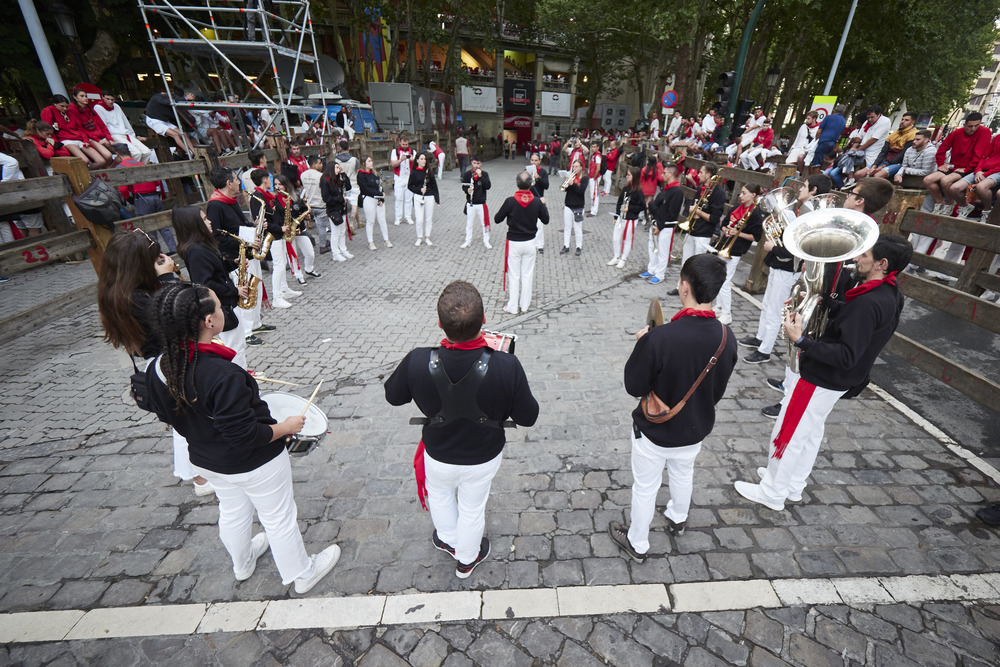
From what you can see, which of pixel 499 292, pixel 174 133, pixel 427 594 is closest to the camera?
pixel 427 594

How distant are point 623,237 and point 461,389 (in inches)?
340

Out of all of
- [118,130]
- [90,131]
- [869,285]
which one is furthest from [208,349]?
[118,130]

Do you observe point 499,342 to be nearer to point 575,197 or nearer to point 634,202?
point 634,202

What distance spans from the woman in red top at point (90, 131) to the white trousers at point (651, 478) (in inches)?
421

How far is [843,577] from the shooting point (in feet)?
9.95

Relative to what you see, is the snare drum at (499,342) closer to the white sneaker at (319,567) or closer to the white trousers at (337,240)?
the white sneaker at (319,567)

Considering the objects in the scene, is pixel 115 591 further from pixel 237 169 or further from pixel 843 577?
pixel 237 169

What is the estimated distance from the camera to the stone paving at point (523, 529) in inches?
104

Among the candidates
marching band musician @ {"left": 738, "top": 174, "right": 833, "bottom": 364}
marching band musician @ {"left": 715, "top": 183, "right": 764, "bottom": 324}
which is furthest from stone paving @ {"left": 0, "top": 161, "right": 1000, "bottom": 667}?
marching band musician @ {"left": 715, "top": 183, "right": 764, "bottom": 324}

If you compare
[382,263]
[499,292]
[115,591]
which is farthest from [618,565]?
[382,263]

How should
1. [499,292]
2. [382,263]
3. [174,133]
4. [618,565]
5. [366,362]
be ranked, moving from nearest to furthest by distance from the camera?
[618,565]
[366,362]
[499,292]
[382,263]
[174,133]

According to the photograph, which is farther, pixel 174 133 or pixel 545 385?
pixel 174 133

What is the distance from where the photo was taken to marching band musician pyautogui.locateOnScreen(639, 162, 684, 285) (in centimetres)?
787

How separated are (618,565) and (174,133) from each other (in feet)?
43.8
